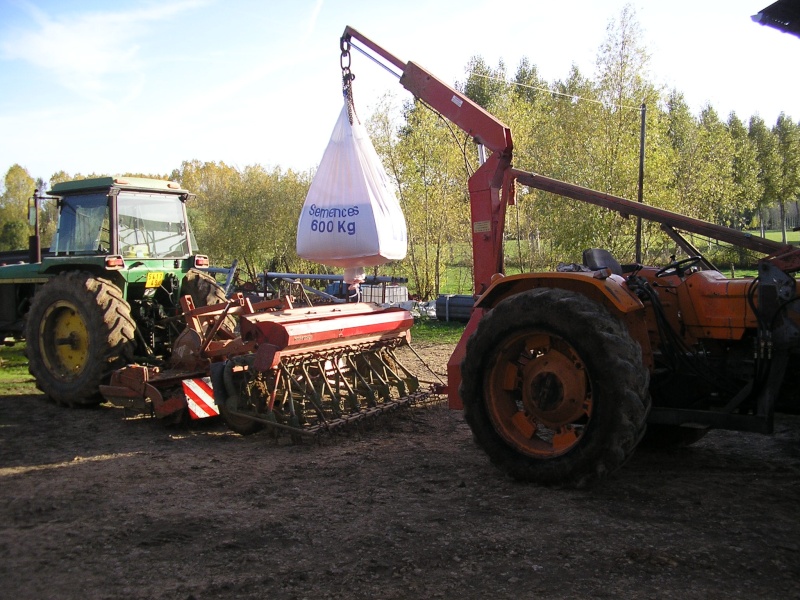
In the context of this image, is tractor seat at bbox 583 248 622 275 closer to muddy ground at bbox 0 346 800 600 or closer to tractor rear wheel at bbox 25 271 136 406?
muddy ground at bbox 0 346 800 600

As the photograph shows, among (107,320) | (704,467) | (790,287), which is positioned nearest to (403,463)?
(704,467)

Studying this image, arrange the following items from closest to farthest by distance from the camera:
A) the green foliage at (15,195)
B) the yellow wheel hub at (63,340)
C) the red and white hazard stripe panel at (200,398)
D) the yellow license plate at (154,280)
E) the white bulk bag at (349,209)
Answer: the red and white hazard stripe panel at (200,398), the white bulk bag at (349,209), the yellow wheel hub at (63,340), the yellow license plate at (154,280), the green foliage at (15,195)

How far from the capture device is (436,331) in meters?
13.0

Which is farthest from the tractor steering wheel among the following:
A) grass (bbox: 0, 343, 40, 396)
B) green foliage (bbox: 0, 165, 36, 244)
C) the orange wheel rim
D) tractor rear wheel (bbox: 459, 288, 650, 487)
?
green foliage (bbox: 0, 165, 36, 244)

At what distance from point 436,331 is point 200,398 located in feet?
23.6

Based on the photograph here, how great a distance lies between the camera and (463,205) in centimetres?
1905

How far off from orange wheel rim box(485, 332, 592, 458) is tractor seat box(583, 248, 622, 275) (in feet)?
2.22

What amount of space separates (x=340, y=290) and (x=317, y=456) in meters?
9.51

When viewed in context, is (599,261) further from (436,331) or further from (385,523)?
(436,331)

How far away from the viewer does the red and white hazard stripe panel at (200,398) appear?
6109 mm

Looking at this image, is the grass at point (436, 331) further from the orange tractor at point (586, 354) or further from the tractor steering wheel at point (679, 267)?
→ the tractor steering wheel at point (679, 267)

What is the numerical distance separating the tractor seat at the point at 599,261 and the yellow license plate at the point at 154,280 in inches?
189

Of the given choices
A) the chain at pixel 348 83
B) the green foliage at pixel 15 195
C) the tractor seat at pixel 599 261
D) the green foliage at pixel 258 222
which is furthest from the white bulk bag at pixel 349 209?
the green foliage at pixel 15 195

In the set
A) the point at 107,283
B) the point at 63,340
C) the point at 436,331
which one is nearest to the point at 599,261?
the point at 107,283
